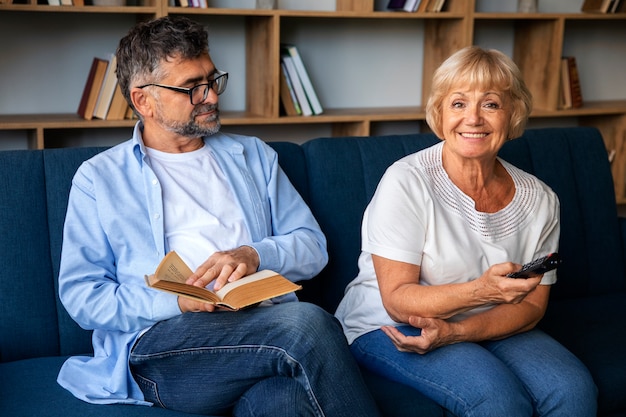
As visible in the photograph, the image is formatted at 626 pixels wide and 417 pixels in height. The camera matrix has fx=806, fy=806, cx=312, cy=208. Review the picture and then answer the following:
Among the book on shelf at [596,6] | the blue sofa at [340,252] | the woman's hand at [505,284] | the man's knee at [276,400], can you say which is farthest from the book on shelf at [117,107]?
the book on shelf at [596,6]

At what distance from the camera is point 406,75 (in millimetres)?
3850

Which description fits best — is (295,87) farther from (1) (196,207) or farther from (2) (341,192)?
(1) (196,207)

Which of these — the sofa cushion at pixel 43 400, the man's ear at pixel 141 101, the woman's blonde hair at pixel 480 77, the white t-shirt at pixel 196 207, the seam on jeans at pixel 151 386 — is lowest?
the sofa cushion at pixel 43 400

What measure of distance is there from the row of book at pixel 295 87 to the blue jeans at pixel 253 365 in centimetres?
180

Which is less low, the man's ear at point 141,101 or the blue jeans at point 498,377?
the man's ear at point 141,101

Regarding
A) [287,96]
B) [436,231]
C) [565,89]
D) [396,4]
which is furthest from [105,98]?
[565,89]

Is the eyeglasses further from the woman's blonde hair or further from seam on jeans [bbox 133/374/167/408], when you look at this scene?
seam on jeans [bbox 133/374/167/408]

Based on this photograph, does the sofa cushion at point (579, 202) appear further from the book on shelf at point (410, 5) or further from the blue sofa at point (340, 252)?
the book on shelf at point (410, 5)

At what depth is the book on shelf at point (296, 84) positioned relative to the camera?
3344 millimetres

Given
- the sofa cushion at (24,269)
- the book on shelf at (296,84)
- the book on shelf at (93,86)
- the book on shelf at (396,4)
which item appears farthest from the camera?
the book on shelf at (396,4)

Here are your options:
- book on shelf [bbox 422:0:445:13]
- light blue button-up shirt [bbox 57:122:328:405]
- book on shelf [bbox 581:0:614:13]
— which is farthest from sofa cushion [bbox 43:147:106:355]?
book on shelf [bbox 581:0:614:13]

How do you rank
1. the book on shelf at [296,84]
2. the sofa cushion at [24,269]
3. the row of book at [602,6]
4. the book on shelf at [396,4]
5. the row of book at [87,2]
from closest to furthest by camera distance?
the sofa cushion at [24,269]
the row of book at [87,2]
the book on shelf at [296,84]
the book on shelf at [396,4]
the row of book at [602,6]

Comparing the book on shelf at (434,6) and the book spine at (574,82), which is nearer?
the book on shelf at (434,6)

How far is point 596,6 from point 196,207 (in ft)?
8.74
